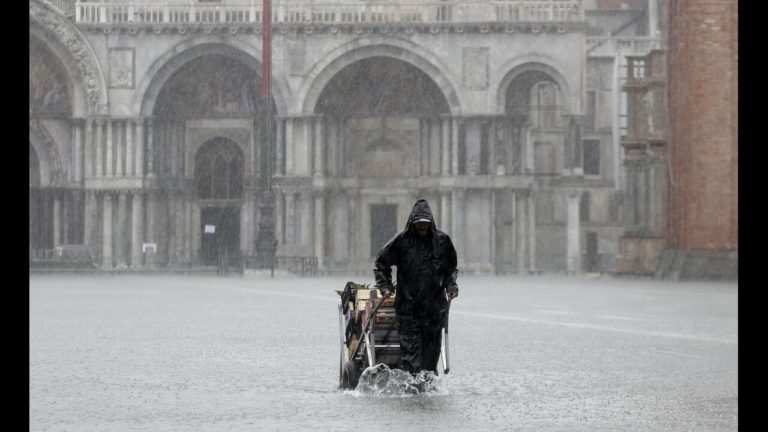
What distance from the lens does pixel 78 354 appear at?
52.7 ft

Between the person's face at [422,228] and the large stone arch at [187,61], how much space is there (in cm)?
4252

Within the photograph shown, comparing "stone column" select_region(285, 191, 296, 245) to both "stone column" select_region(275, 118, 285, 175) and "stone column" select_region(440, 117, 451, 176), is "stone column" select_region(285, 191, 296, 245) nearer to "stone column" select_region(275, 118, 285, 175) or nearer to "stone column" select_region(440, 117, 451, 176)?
"stone column" select_region(275, 118, 285, 175)

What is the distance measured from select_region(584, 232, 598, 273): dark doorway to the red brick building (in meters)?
23.0

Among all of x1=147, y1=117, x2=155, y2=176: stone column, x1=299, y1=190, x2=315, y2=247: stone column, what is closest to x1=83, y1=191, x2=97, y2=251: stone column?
x1=147, y1=117, x2=155, y2=176: stone column

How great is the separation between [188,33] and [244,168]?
5.63 meters

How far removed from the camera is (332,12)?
54781 millimetres

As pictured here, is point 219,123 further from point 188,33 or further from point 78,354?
point 78,354

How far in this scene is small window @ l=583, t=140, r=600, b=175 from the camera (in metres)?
68.0

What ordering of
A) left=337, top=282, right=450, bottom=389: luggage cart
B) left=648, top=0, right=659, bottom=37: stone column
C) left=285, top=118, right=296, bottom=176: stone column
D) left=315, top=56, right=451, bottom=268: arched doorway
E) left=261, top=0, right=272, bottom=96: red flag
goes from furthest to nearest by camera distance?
left=648, top=0, right=659, bottom=37: stone column → left=315, top=56, right=451, bottom=268: arched doorway → left=285, top=118, right=296, bottom=176: stone column → left=261, top=0, right=272, bottom=96: red flag → left=337, top=282, right=450, bottom=389: luggage cart

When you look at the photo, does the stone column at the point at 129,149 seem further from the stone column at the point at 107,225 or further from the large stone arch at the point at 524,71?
the large stone arch at the point at 524,71

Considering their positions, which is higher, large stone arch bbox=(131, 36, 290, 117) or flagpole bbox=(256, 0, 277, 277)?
large stone arch bbox=(131, 36, 290, 117)

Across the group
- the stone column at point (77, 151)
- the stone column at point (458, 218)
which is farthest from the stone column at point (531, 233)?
the stone column at point (77, 151)

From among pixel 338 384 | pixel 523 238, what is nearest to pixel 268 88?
pixel 523 238

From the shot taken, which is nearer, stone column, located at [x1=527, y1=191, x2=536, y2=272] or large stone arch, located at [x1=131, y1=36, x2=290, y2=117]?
large stone arch, located at [x1=131, y1=36, x2=290, y2=117]
